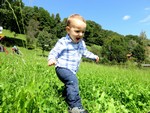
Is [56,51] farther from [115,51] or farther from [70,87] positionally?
[115,51]

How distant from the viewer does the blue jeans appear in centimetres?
474

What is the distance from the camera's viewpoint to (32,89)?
2820 mm

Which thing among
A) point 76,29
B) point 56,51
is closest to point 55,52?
point 56,51

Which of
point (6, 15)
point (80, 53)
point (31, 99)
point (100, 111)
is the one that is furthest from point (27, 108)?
point (6, 15)

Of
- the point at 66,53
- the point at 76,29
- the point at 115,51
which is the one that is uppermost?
the point at 115,51

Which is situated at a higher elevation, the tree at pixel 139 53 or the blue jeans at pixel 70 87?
the tree at pixel 139 53

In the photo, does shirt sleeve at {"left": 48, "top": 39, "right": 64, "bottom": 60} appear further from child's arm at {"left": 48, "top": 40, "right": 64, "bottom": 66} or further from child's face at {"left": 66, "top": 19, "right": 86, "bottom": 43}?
child's face at {"left": 66, "top": 19, "right": 86, "bottom": 43}

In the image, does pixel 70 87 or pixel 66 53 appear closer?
pixel 70 87

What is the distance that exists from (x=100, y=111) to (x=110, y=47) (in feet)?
273

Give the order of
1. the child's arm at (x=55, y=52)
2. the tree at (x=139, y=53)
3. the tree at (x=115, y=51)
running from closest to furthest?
the child's arm at (x=55, y=52) → the tree at (x=115, y=51) → the tree at (x=139, y=53)

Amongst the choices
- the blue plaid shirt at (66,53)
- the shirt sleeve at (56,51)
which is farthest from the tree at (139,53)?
the shirt sleeve at (56,51)

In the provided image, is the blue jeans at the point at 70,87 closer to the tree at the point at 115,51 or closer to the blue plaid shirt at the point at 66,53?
the blue plaid shirt at the point at 66,53

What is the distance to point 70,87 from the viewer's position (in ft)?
15.8

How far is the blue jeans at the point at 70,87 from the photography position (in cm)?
474
